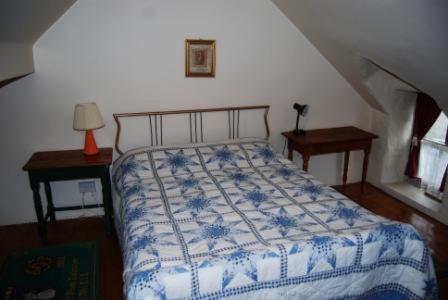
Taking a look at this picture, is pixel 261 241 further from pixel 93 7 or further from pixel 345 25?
pixel 93 7

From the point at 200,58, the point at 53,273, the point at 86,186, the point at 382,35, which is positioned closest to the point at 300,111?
the point at 200,58

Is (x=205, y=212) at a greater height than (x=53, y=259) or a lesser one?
greater

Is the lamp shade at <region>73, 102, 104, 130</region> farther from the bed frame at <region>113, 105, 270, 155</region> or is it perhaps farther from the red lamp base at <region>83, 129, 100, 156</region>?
the bed frame at <region>113, 105, 270, 155</region>

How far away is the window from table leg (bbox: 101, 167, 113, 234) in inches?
133

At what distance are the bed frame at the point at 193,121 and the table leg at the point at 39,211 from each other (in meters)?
0.78

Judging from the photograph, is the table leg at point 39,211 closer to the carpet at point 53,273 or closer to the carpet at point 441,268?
the carpet at point 53,273

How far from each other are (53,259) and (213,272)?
5.86 feet

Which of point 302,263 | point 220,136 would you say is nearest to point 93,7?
point 220,136

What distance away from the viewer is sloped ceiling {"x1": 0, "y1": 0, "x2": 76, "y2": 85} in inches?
74.9

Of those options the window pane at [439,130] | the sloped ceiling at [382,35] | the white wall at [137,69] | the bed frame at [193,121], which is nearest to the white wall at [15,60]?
the white wall at [137,69]

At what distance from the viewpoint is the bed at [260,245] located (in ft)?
5.82

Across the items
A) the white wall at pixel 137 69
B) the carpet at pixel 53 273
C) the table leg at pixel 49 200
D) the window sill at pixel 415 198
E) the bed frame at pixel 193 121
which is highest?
the white wall at pixel 137 69

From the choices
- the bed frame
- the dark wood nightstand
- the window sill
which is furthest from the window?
the dark wood nightstand

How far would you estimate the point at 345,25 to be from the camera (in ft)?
9.18
